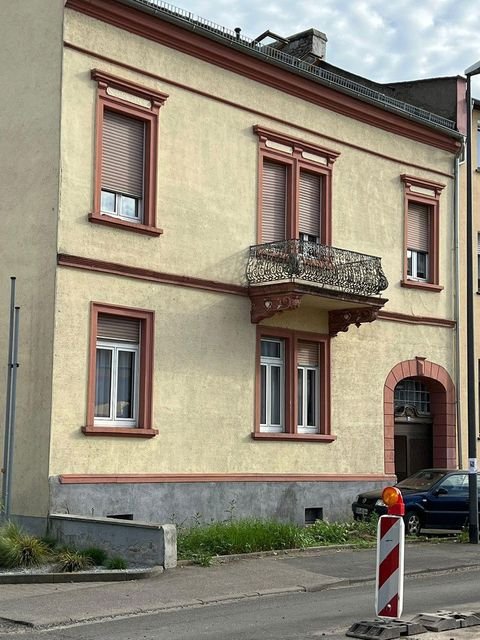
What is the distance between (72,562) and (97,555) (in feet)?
2.06

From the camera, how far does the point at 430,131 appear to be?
84.7 ft

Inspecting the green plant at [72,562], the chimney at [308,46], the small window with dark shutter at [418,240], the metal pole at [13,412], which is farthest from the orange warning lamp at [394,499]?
the chimney at [308,46]

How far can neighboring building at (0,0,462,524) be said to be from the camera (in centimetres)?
1802

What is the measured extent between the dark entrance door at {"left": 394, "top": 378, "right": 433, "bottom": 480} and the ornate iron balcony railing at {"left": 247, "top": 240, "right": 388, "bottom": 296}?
4211mm

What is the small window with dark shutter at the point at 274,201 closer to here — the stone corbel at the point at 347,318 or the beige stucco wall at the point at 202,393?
the beige stucco wall at the point at 202,393

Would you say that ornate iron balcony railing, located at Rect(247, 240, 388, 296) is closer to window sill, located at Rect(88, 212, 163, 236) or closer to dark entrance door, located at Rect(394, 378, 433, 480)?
window sill, located at Rect(88, 212, 163, 236)

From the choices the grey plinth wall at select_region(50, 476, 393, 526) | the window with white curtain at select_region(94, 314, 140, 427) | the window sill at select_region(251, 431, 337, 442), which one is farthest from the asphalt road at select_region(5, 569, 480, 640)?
the window sill at select_region(251, 431, 337, 442)

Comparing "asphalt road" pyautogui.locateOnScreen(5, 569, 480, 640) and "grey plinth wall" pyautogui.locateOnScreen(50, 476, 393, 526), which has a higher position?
"grey plinth wall" pyautogui.locateOnScreen(50, 476, 393, 526)

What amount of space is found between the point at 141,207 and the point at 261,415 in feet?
16.8

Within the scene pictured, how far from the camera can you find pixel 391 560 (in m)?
10.3

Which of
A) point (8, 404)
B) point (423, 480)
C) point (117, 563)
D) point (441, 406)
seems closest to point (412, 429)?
→ point (441, 406)

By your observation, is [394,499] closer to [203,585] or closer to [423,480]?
[203,585]

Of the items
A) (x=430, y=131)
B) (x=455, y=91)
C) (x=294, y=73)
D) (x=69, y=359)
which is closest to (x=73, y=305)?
(x=69, y=359)

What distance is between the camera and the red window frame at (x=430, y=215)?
25.0 meters
